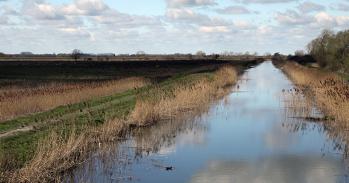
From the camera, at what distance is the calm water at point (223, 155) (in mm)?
12680

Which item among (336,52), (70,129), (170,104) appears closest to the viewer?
(70,129)

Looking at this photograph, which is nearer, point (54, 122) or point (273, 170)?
point (273, 170)

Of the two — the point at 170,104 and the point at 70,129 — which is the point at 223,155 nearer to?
the point at 70,129

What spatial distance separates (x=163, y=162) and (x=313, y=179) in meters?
3.89

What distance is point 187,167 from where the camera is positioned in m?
13.9

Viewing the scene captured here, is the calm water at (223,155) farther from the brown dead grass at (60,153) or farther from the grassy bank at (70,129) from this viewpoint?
the grassy bank at (70,129)

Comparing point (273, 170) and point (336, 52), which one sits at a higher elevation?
point (336, 52)

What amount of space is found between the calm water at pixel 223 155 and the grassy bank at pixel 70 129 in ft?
1.94

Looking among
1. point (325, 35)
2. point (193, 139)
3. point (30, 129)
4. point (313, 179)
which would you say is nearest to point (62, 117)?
point (30, 129)

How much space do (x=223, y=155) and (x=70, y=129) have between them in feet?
14.5

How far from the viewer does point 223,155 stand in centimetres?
1552

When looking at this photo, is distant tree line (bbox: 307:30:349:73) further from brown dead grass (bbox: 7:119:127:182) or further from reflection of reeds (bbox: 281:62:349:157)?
brown dead grass (bbox: 7:119:127:182)

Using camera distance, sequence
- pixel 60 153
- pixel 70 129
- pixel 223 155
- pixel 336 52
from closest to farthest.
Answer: pixel 60 153
pixel 223 155
pixel 70 129
pixel 336 52

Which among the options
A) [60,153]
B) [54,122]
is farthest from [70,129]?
[60,153]
